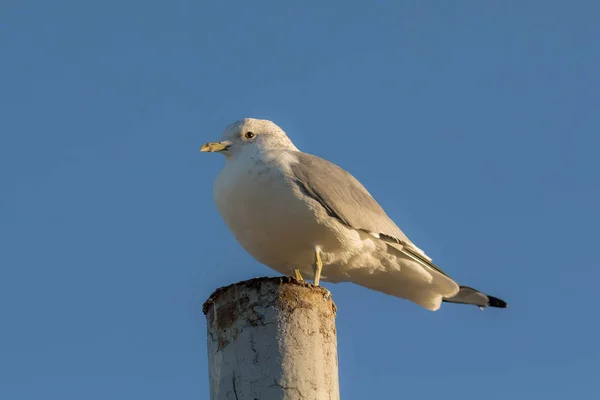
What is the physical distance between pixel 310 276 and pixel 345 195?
0.79 meters

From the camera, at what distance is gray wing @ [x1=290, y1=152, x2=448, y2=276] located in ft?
28.7

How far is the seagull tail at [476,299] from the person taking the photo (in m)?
9.94

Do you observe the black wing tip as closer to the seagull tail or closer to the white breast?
the seagull tail

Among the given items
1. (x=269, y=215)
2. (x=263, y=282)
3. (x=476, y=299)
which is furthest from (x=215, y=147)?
(x=263, y=282)

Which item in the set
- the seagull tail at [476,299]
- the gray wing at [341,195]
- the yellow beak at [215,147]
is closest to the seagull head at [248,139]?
the yellow beak at [215,147]

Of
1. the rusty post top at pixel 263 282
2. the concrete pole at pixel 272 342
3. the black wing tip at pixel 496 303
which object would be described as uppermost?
the black wing tip at pixel 496 303

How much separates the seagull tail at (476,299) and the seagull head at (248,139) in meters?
2.17

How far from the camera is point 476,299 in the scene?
9953mm

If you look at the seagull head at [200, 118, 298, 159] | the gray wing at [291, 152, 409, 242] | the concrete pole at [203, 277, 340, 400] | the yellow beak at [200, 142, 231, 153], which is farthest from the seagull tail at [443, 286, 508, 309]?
the concrete pole at [203, 277, 340, 400]

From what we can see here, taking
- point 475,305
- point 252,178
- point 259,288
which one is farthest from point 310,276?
point 259,288

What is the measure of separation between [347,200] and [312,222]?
0.63 m

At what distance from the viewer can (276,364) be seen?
18.7 ft

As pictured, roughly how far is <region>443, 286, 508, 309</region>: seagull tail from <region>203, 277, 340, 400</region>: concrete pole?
12.9ft

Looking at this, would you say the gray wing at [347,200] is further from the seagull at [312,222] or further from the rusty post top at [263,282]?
the rusty post top at [263,282]
